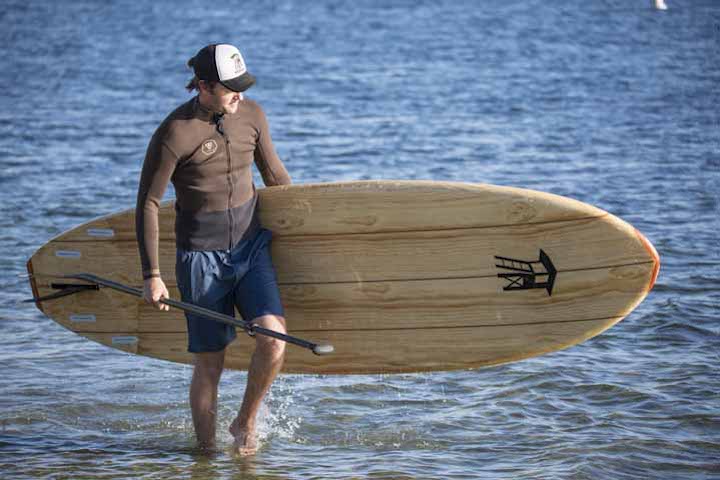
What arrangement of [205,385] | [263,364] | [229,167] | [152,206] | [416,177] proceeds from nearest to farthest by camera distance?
1. [152,206]
2. [229,167]
3. [263,364]
4. [205,385]
5. [416,177]

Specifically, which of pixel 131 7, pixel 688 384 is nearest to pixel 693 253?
pixel 688 384

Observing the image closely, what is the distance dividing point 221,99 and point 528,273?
1.65m

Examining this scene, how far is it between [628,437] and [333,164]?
7.73 m

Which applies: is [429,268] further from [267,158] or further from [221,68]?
[221,68]

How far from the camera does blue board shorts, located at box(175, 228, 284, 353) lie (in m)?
5.31

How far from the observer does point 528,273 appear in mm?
5637

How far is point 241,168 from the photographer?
5.31 metres

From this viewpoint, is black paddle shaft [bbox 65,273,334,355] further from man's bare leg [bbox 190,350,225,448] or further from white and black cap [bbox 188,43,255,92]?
white and black cap [bbox 188,43,255,92]

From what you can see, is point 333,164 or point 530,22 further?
point 530,22

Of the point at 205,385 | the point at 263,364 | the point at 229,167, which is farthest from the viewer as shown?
the point at 205,385

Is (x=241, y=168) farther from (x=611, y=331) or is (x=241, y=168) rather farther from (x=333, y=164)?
(x=333, y=164)

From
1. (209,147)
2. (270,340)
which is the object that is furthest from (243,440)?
(209,147)

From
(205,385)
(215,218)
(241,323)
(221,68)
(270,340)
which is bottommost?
(205,385)

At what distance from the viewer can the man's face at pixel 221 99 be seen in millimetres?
5059
